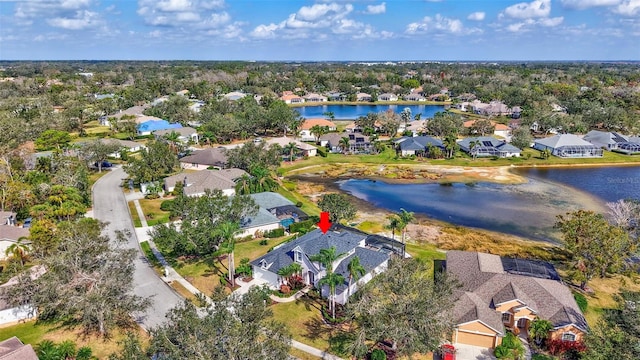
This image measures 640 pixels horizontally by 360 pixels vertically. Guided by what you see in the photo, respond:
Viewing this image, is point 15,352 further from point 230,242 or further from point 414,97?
point 414,97

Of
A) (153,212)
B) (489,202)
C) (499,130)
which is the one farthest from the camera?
(499,130)

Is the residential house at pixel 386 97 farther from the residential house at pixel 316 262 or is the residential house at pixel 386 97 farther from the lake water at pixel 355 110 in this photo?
the residential house at pixel 316 262

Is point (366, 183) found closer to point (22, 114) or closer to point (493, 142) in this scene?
point (493, 142)

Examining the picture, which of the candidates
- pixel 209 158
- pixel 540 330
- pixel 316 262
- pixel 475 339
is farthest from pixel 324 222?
pixel 209 158

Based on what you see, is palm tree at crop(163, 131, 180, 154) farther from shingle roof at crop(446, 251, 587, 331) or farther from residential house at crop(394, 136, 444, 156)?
shingle roof at crop(446, 251, 587, 331)

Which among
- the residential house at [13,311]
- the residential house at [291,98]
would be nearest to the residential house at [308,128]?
the residential house at [291,98]

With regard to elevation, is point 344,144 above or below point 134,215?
above

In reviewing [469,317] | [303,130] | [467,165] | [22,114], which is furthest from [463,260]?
[22,114]
